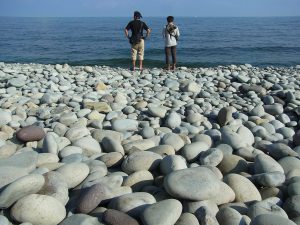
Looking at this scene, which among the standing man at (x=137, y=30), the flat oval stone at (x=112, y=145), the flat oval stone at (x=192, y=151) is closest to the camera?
the flat oval stone at (x=192, y=151)

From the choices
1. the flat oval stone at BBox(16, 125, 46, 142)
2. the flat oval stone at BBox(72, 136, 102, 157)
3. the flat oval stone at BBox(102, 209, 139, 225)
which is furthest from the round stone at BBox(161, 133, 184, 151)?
the flat oval stone at BBox(102, 209, 139, 225)

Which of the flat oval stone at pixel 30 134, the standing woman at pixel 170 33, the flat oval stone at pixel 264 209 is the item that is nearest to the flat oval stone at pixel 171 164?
the flat oval stone at pixel 264 209

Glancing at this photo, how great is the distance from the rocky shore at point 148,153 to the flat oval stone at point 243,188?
10 millimetres

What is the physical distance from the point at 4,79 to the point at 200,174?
18.5 feet

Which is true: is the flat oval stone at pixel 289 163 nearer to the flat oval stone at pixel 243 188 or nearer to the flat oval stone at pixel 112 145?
the flat oval stone at pixel 243 188

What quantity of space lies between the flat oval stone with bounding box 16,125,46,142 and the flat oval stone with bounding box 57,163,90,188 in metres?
1.10

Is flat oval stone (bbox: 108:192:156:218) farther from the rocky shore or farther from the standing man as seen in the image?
the standing man

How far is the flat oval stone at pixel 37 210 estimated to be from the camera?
2.43 meters

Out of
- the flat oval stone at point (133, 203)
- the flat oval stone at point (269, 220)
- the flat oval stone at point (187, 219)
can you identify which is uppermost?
the flat oval stone at point (269, 220)

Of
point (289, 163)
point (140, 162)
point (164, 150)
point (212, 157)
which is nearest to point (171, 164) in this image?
point (140, 162)

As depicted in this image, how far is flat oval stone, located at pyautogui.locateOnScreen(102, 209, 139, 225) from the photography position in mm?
2375

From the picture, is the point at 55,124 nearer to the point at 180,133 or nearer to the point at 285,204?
the point at 180,133

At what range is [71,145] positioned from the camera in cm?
393

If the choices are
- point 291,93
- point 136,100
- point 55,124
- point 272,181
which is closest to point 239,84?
point 291,93
